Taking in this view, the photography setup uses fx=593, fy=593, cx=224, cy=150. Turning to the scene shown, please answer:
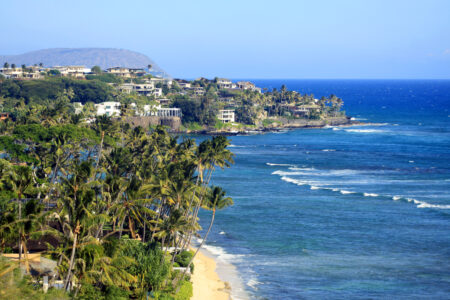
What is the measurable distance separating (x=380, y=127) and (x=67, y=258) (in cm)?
16816

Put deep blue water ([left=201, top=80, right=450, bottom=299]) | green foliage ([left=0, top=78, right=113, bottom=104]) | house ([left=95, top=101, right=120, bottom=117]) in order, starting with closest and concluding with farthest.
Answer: deep blue water ([left=201, top=80, right=450, bottom=299])
house ([left=95, top=101, right=120, bottom=117])
green foliage ([left=0, top=78, right=113, bottom=104])

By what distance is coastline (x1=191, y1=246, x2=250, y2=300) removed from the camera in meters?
49.4

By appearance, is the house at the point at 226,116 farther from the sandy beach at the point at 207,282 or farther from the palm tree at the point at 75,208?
the palm tree at the point at 75,208

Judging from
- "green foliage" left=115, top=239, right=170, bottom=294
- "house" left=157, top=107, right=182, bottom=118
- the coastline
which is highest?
"house" left=157, top=107, right=182, bottom=118

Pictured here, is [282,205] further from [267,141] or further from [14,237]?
[267,141]

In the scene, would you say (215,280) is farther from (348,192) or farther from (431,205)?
(348,192)

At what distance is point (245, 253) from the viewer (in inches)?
2392

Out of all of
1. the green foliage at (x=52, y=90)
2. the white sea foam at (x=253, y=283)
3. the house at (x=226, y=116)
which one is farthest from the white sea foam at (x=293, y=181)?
the green foliage at (x=52, y=90)

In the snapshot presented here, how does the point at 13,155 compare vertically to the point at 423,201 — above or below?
above

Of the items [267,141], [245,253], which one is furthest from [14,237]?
[267,141]

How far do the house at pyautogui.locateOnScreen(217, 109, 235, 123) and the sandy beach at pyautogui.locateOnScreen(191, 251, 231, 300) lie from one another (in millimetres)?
130576

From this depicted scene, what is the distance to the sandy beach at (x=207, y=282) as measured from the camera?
49.1 m

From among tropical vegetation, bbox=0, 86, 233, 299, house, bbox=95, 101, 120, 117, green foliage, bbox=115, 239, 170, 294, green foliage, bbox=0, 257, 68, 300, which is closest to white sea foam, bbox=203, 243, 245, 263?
tropical vegetation, bbox=0, 86, 233, 299

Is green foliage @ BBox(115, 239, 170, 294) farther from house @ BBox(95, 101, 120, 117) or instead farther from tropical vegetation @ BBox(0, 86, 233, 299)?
house @ BBox(95, 101, 120, 117)
